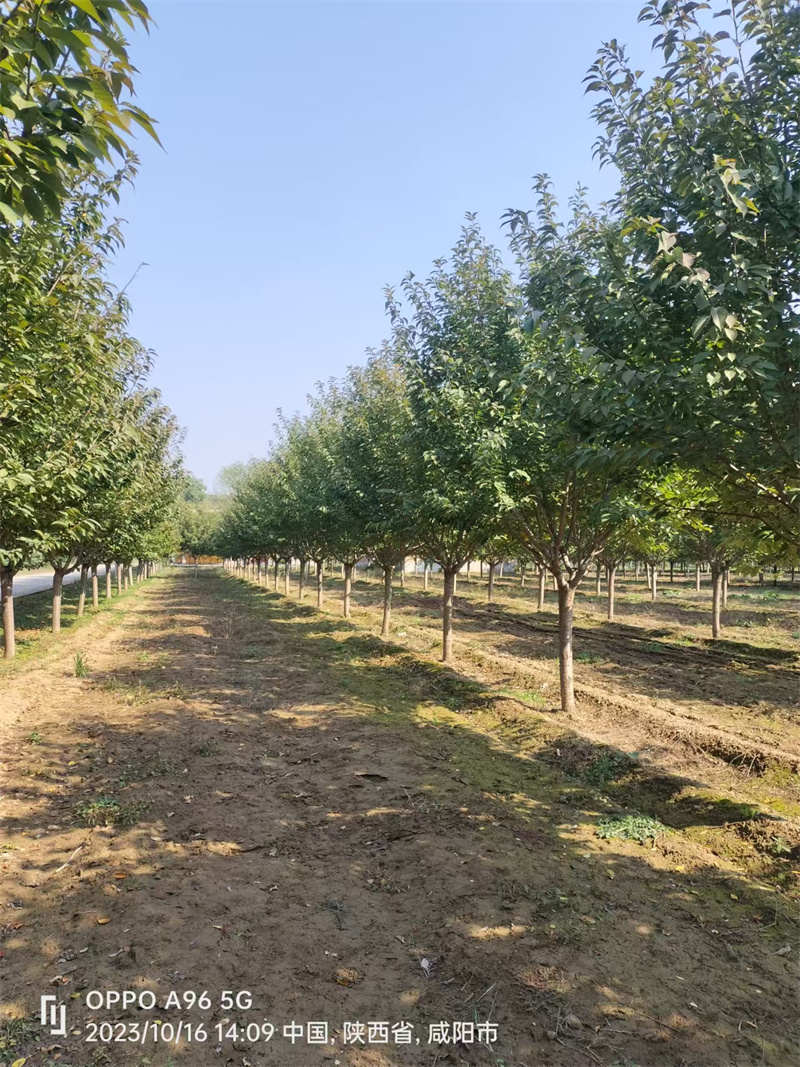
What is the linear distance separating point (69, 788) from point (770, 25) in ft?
35.4

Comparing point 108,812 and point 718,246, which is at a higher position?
point 718,246

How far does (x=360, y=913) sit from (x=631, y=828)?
3.58 meters

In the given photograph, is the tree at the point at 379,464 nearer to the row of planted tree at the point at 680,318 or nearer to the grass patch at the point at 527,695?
the grass patch at the point at 527,695

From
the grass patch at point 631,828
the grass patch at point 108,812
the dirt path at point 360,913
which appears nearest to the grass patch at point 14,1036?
the dirt path at point 360,913

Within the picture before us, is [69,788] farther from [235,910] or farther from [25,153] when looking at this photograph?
[25,153]

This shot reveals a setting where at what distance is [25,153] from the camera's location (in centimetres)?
277

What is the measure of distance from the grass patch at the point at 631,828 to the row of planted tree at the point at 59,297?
7.63 m

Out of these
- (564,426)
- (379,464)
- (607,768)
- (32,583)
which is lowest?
(32,583)

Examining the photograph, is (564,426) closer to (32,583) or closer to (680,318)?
(680,318)

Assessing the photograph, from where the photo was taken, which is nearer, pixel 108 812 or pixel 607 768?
pixel 108 812

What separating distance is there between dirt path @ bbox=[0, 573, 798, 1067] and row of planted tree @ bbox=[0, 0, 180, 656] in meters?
4.54

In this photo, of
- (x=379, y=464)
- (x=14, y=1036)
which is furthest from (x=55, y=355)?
(x=379, y=464)

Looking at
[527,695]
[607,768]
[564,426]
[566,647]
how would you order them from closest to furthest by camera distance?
[564,426], [607,768], [566,647], [527,695]

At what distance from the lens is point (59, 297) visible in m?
9.09
